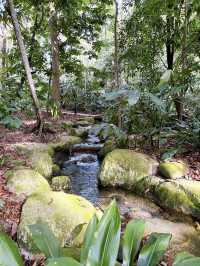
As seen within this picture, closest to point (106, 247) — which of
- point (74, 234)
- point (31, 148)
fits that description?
point (74, 234)

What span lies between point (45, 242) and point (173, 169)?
298 centimetres

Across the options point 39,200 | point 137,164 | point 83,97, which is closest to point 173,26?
point 137,164

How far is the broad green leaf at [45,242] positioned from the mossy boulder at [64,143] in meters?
4.30

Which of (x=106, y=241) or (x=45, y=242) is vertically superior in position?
(x=106, y=241)

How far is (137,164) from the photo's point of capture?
476 centimetres

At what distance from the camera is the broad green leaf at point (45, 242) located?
70.6 inches

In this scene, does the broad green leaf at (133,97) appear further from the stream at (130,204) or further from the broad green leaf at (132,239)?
the broad green leaf at (132,239)

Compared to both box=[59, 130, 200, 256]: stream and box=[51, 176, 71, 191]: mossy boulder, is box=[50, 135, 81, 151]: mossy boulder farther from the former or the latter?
box=[51, 176, 71, 191]: mossy boulder

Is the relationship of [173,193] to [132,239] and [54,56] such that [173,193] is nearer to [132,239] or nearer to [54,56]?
[132,239]

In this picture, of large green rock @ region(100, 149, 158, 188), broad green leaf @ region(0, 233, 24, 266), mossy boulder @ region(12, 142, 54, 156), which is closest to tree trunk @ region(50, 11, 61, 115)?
mossy boulder @ region(12, 142, 54, 156)

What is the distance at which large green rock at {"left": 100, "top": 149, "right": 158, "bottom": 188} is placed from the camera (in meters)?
4.66

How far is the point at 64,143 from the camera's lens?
663 centimetres

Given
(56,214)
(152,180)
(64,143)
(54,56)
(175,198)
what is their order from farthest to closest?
(54,56) < (64,143) < (152,180) < (175,198) < (56,214)

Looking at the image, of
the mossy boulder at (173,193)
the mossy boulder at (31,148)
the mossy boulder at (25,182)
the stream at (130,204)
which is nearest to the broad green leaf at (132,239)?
the stream at (130,204)
